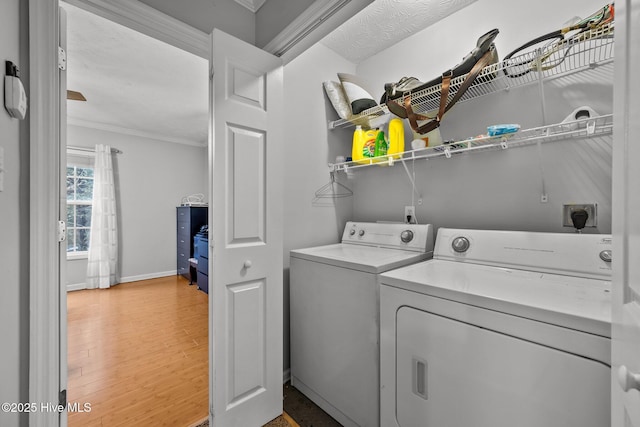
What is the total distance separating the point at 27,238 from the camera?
875mm

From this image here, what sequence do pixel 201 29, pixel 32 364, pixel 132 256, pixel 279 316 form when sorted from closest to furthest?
pixel 32 364, pixel 201 29, pixel 279 316, pixel 132 256

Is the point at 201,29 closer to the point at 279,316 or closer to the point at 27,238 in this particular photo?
the point at 27,238

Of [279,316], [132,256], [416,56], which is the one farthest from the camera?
[132,256]

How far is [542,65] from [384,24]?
1034 mm

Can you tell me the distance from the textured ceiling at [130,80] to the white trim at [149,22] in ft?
3.89

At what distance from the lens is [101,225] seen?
4.14 metres

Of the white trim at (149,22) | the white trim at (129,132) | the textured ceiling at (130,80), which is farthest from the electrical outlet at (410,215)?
the white trim at (129,132)

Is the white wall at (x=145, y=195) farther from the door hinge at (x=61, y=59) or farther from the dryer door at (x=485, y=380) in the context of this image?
the dryer door at (x=485, y=380)

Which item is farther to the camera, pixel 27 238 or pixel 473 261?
pixel 473 261

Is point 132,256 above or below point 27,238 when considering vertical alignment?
below

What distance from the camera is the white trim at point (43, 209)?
874 millimetres

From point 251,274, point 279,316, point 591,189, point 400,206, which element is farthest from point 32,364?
point 591,189

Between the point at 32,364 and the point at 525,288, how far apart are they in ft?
5.57

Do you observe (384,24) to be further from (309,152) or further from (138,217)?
(138,217)
